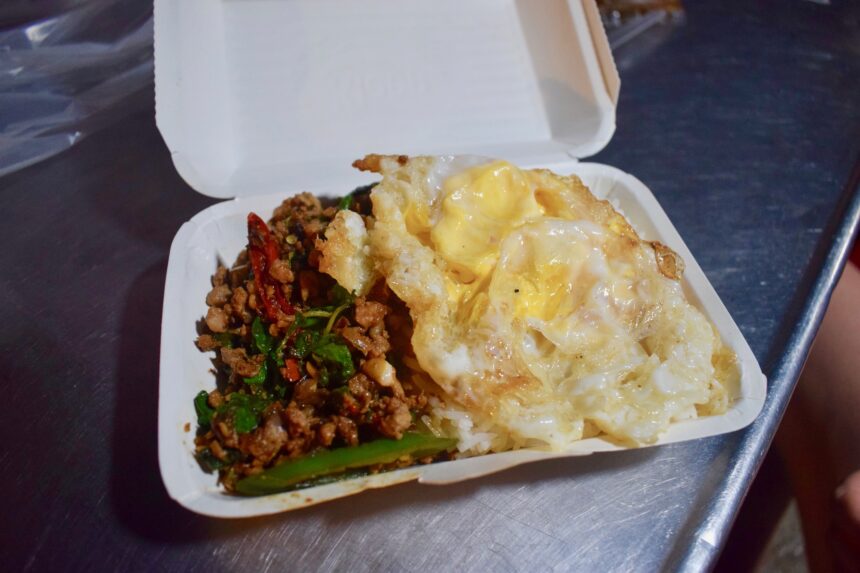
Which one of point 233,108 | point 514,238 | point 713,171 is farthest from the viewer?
point 713,171

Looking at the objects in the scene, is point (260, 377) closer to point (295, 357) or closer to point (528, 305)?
point (295, 357)

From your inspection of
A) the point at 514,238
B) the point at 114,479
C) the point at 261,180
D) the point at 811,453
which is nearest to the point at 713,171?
the point at 811,453

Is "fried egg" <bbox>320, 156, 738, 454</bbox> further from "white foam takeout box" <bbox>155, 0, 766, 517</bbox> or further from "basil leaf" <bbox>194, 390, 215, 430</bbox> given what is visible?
"basil leaf" <bbox>194, 390, 215, 430</bbox>

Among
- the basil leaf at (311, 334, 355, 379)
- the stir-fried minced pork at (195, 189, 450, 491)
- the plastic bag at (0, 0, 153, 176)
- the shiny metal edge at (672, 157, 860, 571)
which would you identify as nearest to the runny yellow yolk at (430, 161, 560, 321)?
the stir-fried minced pork at (195, 189, 450, 491)

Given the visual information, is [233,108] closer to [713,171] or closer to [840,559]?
[713,171]

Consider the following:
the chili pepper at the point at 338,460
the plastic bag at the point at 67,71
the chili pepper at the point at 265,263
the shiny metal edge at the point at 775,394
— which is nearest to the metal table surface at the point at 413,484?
the shiny metal edge at the point at 775,394

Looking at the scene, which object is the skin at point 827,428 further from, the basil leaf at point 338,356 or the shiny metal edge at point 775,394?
the basil leaf at point 338,356
